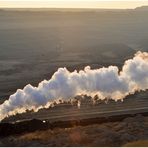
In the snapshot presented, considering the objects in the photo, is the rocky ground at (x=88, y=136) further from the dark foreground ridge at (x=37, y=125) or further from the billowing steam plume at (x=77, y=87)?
the billowing steam plume at (x=77, y=87)

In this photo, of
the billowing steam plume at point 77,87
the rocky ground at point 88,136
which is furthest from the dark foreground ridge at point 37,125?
the billowing steam plume at point 77,87

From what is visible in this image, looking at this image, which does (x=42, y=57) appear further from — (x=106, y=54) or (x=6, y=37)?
(x=6, y=37)

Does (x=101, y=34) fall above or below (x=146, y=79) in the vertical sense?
above

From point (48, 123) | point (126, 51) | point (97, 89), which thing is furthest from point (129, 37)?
point (48, 123)

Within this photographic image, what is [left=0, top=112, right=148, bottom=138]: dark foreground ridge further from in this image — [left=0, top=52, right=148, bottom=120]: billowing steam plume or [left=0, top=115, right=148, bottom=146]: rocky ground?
[left=0, top=52, right=148, bottom=120]: billowing steam plume

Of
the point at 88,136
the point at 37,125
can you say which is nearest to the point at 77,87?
the point at 37,125

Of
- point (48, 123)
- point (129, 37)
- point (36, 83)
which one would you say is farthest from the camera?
point (129, 37)

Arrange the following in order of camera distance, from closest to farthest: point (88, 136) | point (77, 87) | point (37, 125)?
point (88, 136), point (37, 125), point (77, 87)

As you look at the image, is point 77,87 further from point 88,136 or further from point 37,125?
point 88,136

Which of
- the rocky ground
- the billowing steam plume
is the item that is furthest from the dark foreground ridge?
the billowing steam plume
